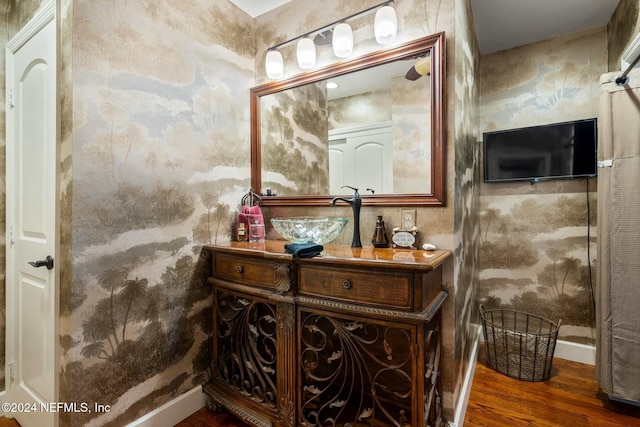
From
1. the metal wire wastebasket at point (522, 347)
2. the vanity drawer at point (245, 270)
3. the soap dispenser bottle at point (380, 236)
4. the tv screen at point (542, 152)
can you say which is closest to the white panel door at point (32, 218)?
the vanity drawer at point (245, 270)

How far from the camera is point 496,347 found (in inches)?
89.7

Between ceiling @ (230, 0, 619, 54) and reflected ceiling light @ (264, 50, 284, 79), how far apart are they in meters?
0.37

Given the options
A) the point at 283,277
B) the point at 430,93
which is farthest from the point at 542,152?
the point at 283,277

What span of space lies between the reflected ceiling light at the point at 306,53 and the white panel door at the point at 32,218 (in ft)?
4.20

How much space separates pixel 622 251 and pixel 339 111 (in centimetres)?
187

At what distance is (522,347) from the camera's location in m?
2.30

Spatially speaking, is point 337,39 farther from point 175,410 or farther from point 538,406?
point 538,406

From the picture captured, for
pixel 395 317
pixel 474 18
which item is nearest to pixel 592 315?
pixel 395 317

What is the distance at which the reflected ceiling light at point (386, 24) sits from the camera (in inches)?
63.5

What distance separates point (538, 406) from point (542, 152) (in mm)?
1840

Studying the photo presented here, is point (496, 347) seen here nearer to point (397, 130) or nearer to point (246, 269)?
point (397, 130)

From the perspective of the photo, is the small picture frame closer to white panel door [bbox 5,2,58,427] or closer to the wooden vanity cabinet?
the wooden vanity cabinet

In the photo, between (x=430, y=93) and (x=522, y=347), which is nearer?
(x=430, y=93)

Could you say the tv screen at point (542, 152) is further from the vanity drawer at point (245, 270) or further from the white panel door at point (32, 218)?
the white panel door at point (32, 218)
